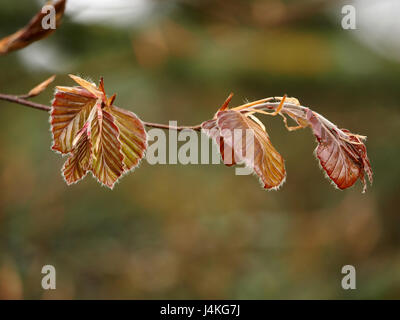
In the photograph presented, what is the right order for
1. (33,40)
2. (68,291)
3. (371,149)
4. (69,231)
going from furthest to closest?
(371,149) → (69,231) → (68,291) → (33,40)

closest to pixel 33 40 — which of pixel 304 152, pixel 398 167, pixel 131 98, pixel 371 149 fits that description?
pixel 131 98

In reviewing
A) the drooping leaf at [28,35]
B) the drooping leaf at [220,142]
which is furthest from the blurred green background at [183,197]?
the drooping leaf at [220,142]

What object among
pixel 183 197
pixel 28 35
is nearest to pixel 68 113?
pixel 28 35

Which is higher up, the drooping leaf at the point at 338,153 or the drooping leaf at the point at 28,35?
the drooping leaf at the point at 28,35

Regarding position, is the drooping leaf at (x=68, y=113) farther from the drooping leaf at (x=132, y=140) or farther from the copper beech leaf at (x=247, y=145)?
the copper beech leaf at (x=247, y=145)

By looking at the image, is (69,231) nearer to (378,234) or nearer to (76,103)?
(378,234)

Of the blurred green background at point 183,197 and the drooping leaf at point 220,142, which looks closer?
the drooping leaf at point 220,142

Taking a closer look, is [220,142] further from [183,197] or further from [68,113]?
[183,197]
